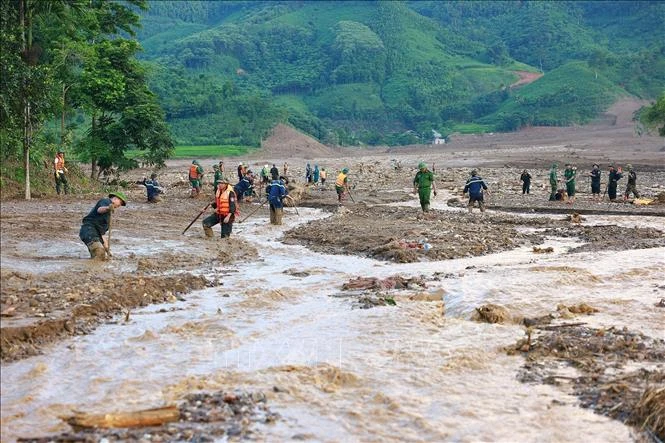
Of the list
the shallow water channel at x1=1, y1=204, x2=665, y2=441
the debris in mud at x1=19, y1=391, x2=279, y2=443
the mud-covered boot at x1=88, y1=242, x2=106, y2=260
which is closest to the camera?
the debris in mud at x1=19, y1=391, x2=279, y2=443

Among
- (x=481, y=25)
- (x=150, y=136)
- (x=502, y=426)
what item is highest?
(x=481, y=25)

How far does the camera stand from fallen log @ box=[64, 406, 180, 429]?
7.20 meters

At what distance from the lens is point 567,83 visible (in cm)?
11506

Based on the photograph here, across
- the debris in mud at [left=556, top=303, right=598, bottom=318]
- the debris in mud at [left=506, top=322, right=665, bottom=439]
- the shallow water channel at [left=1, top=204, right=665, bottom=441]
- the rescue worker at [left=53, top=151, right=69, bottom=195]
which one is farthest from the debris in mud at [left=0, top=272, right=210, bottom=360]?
the rescue worker at [left=53, top=151, right=69, bottom=195]

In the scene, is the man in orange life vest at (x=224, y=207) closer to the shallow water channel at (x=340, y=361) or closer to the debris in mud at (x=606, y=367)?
the shallow water channel at (x=340, y=361)

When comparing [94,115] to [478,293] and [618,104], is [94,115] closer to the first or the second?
[478,293]

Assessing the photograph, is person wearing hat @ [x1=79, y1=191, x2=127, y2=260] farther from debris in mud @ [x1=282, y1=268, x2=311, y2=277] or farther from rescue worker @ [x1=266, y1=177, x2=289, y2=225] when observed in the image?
rescue worker @ [x1=266, y1=177, x2=289, y2=225]

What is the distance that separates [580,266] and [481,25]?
6291 inches

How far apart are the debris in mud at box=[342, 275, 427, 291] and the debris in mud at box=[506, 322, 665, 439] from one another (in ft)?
10.8

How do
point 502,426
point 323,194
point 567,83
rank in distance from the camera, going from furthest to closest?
1. point 567,83
2. point 323,194
3. point 502,426

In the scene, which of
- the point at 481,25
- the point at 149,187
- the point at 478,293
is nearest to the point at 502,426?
the point at 478,293

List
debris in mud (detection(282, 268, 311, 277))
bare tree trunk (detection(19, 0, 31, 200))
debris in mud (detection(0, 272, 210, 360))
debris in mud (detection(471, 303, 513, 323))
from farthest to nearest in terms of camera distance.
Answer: bare tree trunk (detection(19, 0, 31, 200)), debris in mud (detection(282, 268, 311, 277)), debris in mud (detection(471, 303, 513, 323)), debris in mud (detection(0, 272, 210, 360))

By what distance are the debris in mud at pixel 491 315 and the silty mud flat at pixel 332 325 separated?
0.41ft

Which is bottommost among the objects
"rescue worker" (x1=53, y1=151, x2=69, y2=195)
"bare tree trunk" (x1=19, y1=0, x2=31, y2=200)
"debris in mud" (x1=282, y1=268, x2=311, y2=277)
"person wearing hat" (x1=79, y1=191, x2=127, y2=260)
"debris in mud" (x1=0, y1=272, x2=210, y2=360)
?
"debris in mud" (x1=282, y1=268, x2=311, y2=277)
